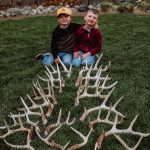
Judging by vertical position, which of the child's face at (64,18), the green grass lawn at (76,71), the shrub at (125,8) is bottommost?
the shrub at (125,8)

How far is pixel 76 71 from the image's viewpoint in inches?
323

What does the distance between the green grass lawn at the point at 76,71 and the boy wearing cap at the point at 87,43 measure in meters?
0.37

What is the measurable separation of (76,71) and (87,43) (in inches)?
31.7

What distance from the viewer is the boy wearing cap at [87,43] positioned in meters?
8.48

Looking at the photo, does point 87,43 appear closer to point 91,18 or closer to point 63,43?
point 63,43

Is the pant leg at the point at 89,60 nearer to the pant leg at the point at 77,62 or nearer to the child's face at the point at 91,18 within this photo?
the pant leg at the point at 77,62

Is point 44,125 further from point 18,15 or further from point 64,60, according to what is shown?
point 18,15

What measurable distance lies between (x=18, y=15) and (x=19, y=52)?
25.6 feet

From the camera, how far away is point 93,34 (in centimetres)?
859

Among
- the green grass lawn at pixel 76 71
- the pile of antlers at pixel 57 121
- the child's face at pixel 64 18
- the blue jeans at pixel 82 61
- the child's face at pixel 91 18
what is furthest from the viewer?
the blue jeans at pixel 82 61

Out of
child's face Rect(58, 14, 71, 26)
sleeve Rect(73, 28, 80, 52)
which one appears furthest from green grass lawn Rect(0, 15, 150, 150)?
child's face Rect(58, 14, 71, 26)

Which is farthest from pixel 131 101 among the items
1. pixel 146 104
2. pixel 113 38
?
pixel 113 38

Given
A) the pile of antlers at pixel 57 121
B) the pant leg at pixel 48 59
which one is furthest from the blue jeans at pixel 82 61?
the pile of antlers at pixel 57 121

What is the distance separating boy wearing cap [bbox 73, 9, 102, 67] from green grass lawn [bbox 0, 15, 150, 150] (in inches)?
14.7
